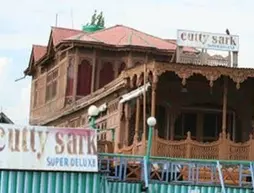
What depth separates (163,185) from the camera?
2117 cm

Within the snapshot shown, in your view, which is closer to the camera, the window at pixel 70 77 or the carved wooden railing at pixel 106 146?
the carved wooden railing at pixel 106 146

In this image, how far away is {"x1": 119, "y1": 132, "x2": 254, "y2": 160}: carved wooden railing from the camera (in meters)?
23.7

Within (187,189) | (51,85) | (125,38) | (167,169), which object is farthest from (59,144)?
(51,85)

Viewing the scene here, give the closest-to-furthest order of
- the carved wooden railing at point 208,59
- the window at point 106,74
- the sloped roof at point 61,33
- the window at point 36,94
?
the carved wooden railing at point 208,59 < the window at point 106,74 < the sloped roof at point 61,33 < the window at point 36,94

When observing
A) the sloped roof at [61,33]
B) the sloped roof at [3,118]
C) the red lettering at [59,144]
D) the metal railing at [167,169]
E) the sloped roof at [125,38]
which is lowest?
the metal railing at [167,169]

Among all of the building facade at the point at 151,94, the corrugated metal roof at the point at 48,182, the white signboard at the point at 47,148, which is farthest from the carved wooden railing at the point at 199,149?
the corrugated metal roof at the point at 48,182

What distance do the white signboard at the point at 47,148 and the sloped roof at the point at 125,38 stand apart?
15.3 metres

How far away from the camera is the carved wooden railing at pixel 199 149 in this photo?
23.7m

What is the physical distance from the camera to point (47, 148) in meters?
20.5

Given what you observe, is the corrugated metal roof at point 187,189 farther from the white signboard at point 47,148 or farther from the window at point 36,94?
the window at point 36,94

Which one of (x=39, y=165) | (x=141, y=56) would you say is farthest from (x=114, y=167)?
(x=141, y=56)

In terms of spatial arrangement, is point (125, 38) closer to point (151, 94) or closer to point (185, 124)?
point (185, 124)

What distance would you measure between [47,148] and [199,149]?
5.59 m

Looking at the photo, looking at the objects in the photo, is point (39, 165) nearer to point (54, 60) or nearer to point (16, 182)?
point (16, 182)
